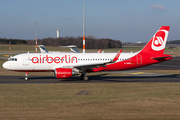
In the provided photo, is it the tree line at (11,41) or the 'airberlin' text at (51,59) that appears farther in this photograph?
the tree line at (11,41)

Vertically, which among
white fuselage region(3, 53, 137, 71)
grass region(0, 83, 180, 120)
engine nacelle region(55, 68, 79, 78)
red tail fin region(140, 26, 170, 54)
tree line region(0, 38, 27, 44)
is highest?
tree line region(0, 38, 27, 44)

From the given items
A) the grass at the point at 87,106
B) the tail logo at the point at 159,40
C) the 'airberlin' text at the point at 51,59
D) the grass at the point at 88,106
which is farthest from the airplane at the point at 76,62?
the grass at the point at 88,106

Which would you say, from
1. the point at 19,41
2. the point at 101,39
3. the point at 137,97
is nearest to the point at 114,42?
the point at 101,39

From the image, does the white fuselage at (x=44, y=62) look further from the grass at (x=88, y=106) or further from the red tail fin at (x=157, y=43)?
the red tail fin at (x=157, y=43)

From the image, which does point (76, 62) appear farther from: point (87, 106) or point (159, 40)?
point (87, 106)

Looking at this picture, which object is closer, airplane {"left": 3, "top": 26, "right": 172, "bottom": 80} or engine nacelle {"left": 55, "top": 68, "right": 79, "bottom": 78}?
engine nacelle {"left": 55, "top": 68, "right": 79, "bottom": 78}

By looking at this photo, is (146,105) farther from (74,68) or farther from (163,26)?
(163,26)

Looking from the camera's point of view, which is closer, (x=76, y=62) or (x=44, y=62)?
(x=44, y=62)

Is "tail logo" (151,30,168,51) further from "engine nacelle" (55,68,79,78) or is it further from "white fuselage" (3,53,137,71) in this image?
"engine nacelle" (55,68,79,78)

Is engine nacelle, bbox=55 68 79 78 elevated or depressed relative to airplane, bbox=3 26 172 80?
depressed

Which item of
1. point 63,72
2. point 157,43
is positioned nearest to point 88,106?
point 63,72

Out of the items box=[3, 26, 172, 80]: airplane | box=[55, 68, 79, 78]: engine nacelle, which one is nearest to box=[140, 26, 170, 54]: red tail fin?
box=[3, 26, 172, 80]: airplane

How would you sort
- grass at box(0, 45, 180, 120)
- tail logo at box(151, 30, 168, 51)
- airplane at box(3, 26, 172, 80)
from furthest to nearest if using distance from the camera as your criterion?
tail logo at box(151, 30, 168, 51) → airplane at box(3, 26, 172, 80) → grass at box(0, 45, 180, 120)

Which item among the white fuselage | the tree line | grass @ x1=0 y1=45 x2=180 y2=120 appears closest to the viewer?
grass @ x1=0 y1=45 x2=180 y2=120
